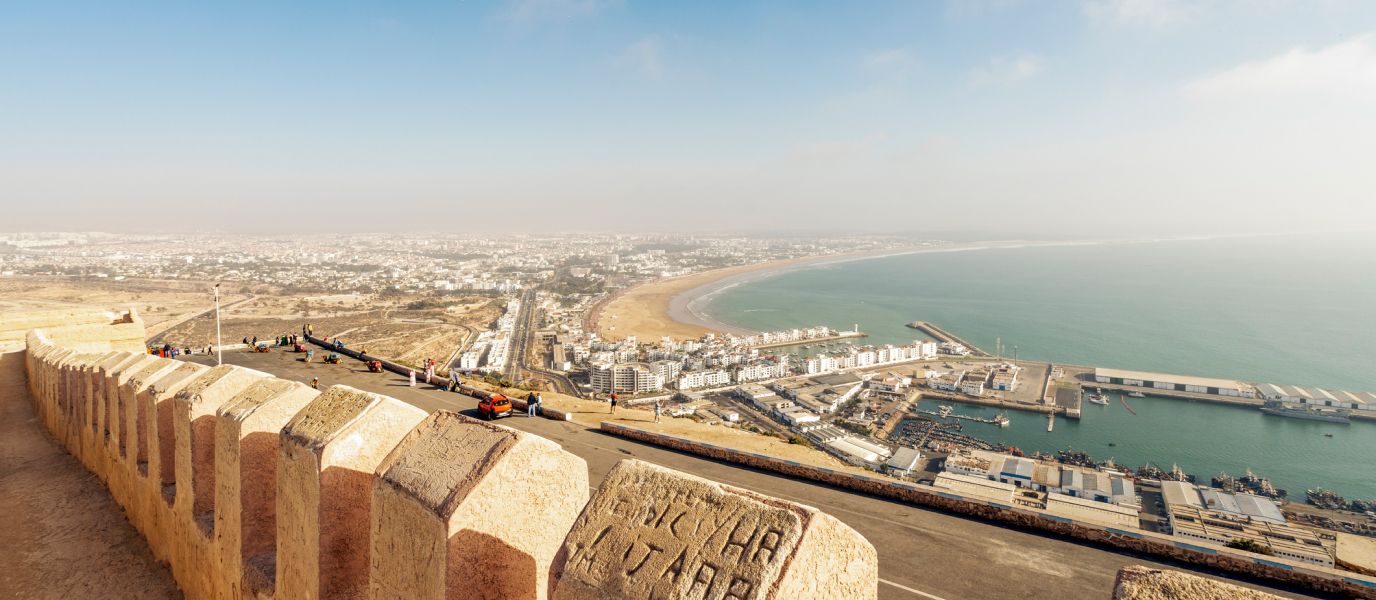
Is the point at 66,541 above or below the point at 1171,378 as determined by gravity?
above

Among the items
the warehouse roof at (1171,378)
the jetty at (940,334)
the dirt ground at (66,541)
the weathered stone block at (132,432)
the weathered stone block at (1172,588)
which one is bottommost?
the jetty at (940,334)

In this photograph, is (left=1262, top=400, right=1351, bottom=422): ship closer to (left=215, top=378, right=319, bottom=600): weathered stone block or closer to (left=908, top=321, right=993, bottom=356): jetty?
(left=908, top=321, right=993, bottom=356): jetty

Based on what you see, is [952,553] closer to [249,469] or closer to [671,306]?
[249,469]

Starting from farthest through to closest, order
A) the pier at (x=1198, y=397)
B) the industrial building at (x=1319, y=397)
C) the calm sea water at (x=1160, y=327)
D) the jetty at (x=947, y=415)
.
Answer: the industrial building at (x=1319, y=397), the pier at (x=1198, y=397), the jetty at (x=947, y=415), the calm sea water at (x=1160, y=327)

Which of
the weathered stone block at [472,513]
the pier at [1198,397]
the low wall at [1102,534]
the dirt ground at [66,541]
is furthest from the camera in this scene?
the pier at [1198,397]

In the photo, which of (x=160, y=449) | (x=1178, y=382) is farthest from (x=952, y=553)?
(x=1178, y=382)

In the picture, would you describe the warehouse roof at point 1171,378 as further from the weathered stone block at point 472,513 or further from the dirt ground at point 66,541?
the dirt ground at point 66,541

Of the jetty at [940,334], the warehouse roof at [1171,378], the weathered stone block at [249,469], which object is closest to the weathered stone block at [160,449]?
the weathered stone block at [249,469]

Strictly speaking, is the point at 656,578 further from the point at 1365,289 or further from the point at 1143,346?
the point at 1365,289
